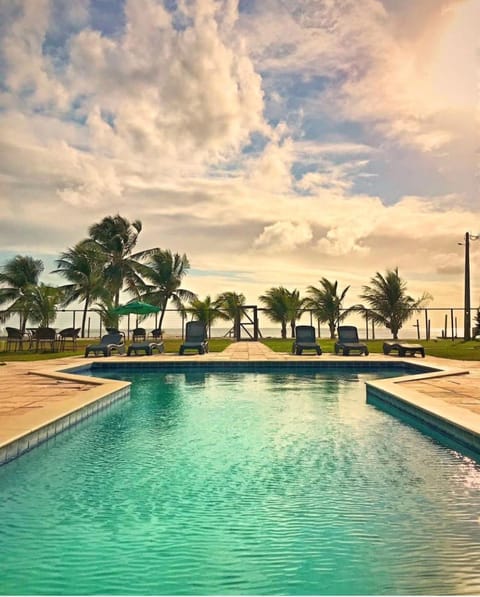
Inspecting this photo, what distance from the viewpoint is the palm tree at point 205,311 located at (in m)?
26.8

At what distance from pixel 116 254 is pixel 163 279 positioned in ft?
9.41

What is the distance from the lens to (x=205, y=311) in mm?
26812

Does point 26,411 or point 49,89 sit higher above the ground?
point 49,89

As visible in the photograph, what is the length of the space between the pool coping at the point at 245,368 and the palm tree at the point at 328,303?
13844 millimetres

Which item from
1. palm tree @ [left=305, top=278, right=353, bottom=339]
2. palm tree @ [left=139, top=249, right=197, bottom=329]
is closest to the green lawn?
palm tree @ [left=305, top=278, right=353, bottom=339]

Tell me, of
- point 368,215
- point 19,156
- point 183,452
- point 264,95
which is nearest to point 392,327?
point 368,215

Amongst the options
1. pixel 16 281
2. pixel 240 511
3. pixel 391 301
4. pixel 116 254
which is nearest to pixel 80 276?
pixel 16 281

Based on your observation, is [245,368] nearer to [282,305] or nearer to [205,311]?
[205,311]

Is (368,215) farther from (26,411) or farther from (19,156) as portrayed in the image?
(26,411)

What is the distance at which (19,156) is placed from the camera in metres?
14.6

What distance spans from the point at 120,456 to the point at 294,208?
16.7 m

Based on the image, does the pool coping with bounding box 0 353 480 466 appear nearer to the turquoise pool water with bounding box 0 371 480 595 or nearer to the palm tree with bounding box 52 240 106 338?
the turquoise pool water with bounding box 0 371 480 595

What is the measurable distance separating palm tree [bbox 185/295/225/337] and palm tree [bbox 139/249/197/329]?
6.10 feet

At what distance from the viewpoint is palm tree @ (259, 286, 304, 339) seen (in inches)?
1087
